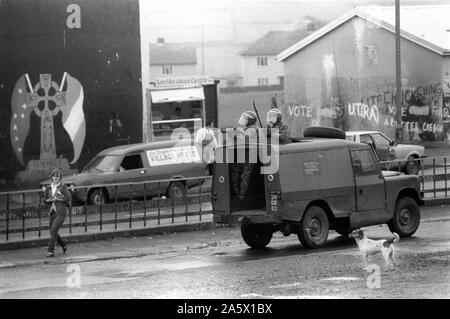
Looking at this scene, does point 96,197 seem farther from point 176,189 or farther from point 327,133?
point 327,133

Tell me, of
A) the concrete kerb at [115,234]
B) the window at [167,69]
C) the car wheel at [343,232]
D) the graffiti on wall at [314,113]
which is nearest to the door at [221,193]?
the car wheel at [343,232]

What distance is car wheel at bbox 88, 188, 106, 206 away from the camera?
2087cm

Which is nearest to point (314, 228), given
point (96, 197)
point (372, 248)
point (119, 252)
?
point (372, 248)

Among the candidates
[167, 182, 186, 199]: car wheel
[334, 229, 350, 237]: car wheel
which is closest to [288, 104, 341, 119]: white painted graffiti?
[167, 182, 186, 199]: car wheel

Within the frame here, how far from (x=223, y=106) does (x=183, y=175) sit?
29186 mm

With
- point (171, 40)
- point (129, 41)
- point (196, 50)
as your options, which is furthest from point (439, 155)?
point (196, 50)

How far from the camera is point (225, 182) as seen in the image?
1750cm

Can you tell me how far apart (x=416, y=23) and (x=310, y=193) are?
26.3 metres

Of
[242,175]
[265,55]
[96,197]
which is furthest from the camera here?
[265,55]

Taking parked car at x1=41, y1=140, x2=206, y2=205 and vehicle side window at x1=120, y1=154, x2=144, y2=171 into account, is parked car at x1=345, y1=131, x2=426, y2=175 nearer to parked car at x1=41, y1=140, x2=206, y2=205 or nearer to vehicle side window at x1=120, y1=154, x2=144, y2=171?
parked car at x1=41, y1=140, x2=206, y2=205

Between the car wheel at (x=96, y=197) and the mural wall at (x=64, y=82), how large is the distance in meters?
10.4

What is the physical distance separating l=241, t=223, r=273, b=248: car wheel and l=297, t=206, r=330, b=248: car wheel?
0.82m

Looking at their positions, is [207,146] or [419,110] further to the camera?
[419,110]

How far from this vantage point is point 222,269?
49.8ft
